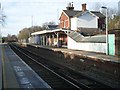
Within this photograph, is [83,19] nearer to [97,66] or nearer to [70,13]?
[70,13]

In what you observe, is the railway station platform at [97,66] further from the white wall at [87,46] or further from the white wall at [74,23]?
the white wall at [74,23]

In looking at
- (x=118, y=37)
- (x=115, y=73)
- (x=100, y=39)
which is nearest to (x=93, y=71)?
(x=115, y=73)

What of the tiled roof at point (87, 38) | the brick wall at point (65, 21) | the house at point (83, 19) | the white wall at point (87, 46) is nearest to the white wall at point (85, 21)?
the house at point (83, 19)

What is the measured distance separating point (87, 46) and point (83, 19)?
27.0 meters

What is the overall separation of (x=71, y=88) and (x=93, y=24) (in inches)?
2151

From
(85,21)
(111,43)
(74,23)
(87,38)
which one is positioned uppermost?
(85,21)

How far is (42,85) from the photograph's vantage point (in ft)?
61.9

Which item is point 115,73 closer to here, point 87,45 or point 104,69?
point 104,69

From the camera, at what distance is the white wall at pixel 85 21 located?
69.9m

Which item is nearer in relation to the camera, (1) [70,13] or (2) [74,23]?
(2) [74,23]

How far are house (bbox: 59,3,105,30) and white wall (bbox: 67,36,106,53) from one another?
51.6ft

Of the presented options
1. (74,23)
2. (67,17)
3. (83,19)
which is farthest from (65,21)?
(83,19)

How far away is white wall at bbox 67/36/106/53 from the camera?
38987 millimetres

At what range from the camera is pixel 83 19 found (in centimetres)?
7100
